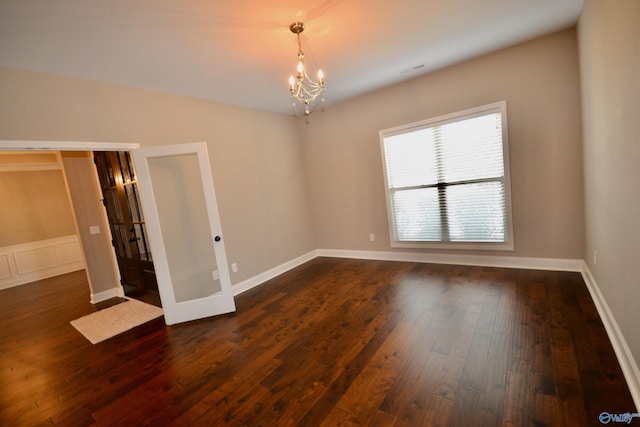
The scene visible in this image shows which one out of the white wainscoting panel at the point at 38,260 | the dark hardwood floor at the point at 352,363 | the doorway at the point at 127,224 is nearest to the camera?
the dark hardwood floor at the point at 352,363

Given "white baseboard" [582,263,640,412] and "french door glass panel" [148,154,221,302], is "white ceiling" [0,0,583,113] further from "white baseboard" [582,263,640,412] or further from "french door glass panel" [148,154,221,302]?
"white baseboard" [582,263,640,412]

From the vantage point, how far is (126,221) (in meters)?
4.16

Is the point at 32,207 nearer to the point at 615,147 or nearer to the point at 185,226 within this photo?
the point at 185,226

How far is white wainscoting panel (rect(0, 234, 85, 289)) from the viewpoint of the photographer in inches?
221

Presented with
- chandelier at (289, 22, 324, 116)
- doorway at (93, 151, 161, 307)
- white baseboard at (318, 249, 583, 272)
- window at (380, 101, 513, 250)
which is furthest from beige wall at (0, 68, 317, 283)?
window at (380, 101, 513, 250)

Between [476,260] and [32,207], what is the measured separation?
907 centimetres

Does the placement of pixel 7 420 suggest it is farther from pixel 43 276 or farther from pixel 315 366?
pixel 43 276

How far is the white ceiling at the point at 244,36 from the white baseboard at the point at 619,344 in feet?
8.71

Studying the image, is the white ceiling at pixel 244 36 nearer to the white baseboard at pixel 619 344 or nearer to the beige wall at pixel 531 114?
the beige wall at pixel 531 114

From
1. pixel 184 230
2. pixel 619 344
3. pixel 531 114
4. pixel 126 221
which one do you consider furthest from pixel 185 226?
pixel 531 114

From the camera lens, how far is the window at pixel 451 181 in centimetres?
348

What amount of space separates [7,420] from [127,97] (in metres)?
2.98

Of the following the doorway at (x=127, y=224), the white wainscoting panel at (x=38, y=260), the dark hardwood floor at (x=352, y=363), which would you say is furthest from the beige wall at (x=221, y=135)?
the white wainscoting panel at (x=38, y=260)

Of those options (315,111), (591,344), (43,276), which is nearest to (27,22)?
(315,111)
